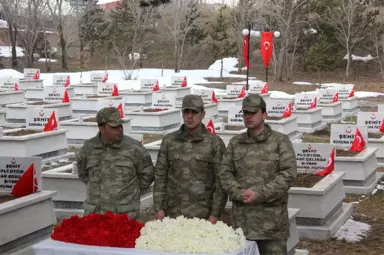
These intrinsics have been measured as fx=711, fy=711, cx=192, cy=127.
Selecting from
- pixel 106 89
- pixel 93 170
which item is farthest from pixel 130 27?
pixel 93 170

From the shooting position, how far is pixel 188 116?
17.8 ft

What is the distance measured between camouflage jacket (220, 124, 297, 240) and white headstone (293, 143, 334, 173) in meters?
4.47

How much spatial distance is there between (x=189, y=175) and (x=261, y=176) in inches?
23.7

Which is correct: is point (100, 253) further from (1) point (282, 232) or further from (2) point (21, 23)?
(2) point (21, 23)

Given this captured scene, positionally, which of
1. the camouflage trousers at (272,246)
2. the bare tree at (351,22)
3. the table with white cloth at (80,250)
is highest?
the bare tree at (351,22)

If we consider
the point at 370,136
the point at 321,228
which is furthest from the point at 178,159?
the point at 370,136

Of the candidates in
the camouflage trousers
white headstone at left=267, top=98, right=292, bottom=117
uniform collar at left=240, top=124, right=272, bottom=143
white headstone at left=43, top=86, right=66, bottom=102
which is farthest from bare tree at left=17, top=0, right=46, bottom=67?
the camouflage trousers

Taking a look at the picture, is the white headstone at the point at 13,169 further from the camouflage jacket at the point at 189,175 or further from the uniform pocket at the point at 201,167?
the uniform pocket at the point at 201,167

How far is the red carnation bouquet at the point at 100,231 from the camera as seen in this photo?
4.45 meters

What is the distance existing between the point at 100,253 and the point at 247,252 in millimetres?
923

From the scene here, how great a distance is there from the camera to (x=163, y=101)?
20641 mm

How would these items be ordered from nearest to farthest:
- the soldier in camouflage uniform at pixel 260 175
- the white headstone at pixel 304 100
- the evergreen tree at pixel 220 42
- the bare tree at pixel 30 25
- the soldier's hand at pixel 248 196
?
the soldier's hand at pixel 248 196 → the soldier in camouflage uniform at pixel 260 175 → the white headstone at pixel 304 100 → the bare tree at pixel 30 25 → the evergreen tree at pixel 220 42

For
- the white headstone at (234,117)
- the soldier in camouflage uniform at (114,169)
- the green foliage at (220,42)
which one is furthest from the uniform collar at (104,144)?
the green foliage at (220,42)

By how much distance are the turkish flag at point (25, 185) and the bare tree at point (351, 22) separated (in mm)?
43566
